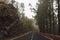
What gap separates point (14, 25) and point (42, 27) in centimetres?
3945

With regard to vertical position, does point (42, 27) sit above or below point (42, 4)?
below

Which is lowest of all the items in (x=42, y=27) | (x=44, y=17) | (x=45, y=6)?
(x=42, y=27)

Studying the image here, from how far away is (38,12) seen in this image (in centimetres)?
7194

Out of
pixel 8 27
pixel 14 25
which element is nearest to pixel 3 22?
pixel 8 27

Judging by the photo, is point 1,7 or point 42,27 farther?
point 42,27

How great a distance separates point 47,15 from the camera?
68.0m

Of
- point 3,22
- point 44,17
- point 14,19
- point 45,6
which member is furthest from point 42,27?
point 3,22

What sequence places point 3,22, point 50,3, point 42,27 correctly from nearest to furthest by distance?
point 3,22 < point 50,3 < point 42,27

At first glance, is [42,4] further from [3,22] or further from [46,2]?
[3,22]

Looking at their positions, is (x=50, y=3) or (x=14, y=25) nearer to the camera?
(x=14, y=25)

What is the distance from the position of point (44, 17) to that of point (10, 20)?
1367 inches

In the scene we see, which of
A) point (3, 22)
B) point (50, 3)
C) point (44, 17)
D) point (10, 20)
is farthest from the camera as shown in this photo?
point (44, 17)

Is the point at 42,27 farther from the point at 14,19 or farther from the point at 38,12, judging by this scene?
the point at 14,19

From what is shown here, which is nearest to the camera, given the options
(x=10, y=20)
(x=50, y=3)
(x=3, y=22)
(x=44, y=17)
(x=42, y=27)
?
(x=3, y=22)
